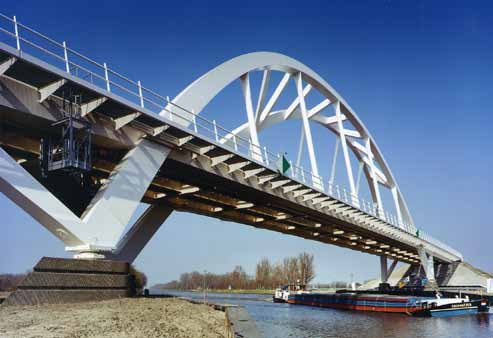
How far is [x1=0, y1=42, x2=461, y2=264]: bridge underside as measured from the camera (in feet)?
49.7

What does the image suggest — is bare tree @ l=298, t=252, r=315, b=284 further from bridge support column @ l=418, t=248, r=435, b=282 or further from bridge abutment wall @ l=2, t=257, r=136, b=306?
bridge abutment wall @ l=2, t=257, r=136, b=306

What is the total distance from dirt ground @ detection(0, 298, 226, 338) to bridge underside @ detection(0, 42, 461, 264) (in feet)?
13.5

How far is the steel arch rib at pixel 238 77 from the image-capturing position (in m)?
23.3

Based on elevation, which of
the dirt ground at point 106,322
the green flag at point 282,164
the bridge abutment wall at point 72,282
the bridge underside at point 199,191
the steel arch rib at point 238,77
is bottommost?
the dirt ground at point 106,322

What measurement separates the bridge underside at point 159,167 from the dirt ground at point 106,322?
411 centimetres

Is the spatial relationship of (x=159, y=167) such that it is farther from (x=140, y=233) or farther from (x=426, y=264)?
(x=426, y=264)

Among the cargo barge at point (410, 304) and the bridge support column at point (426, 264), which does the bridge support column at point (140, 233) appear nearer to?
the cargo barge at point (410, 304)

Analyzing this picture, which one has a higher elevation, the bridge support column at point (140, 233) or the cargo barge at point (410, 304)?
the bridge support column at point (140, 233)

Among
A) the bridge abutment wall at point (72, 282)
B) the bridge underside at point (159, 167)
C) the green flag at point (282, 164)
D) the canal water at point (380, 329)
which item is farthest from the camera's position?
the green flag at point (282, 164)

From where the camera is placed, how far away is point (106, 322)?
35.4 feet

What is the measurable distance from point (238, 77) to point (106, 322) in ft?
64.5

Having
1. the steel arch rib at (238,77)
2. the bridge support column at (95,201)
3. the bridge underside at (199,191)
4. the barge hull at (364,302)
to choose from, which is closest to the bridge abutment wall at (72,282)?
the bridge support column at (95,201)

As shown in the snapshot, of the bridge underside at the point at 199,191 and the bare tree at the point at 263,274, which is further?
the bare tree at the point at 263,274

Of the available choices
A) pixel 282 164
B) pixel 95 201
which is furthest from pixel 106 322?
pixel 282 164
